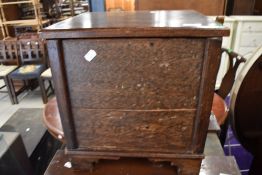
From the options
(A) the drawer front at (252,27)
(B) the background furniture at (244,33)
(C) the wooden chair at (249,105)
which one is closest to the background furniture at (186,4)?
(B) the background furniture at (244,33)

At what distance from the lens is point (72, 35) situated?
0.50 metres

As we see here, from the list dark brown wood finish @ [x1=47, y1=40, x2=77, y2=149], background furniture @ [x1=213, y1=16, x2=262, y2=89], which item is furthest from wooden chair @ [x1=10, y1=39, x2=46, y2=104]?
dark brown wood finish @ [x1=47, y1=40, x2=77, y2=149]

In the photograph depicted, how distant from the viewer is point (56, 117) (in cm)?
105

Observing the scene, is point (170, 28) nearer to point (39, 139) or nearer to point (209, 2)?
point (39, 139)

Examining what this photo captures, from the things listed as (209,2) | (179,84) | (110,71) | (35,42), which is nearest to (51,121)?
(110,71)

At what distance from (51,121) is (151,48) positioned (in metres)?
0.71

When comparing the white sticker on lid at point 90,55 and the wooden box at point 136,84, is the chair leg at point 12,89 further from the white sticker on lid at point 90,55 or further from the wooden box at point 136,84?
the white sticker on lid at point 90,55

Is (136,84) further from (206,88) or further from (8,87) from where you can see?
(8,87)

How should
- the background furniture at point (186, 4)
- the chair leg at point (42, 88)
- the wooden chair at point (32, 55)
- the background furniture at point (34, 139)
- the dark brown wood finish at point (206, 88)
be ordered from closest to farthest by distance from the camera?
the dark brown wood finish at point (206, 88) → the background furniture at point (34, 139) → the background furniture at point (186, 4) → the chair leg at point (42, 88) → the wooden chair at point (32, 55)

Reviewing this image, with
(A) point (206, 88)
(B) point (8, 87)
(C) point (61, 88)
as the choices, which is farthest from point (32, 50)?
(A) point (206, 88)

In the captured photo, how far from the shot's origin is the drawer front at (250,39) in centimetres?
254

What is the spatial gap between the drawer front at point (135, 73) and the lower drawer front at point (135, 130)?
1.0 inches

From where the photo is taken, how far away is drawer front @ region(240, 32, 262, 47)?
99.9 inches

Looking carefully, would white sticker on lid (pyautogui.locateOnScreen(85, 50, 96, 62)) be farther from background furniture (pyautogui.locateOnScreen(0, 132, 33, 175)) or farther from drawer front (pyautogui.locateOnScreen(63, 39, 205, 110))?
background furniture (pyautogui.locateOnScreen(0, 132, 33, 175))
